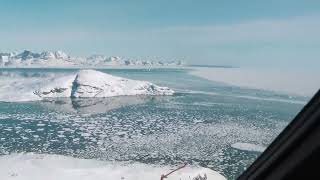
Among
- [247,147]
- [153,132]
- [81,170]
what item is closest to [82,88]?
[153,132]

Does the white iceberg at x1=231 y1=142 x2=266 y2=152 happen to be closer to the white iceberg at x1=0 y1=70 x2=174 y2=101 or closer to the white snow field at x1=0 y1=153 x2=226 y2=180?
the white snow field at x1=0 y1=153 x2=226 y2=180

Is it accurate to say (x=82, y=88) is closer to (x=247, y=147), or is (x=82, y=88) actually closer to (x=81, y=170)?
(x=247, y=147)

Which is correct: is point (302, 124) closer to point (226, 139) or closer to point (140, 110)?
point (226, 139)

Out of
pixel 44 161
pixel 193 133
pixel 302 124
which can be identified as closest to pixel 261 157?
pixel 302 124

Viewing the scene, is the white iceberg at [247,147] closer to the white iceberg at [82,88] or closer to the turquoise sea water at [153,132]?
the turquoise sea water at [153,132]

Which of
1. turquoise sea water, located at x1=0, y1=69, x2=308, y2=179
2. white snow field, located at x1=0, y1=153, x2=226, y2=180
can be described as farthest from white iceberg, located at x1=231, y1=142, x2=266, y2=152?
white snow field, located at x1=0, y1=153, x2=226, y2=180

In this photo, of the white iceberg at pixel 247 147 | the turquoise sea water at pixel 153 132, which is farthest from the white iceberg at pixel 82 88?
the white iceberg at pixel 247 147
